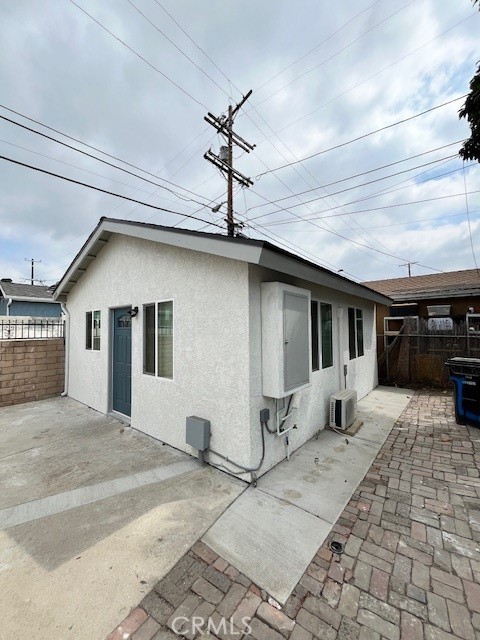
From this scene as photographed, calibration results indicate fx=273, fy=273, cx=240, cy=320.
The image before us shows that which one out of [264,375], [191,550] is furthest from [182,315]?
[191,550]

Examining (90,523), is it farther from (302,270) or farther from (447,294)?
(447,294)

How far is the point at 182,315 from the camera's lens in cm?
433

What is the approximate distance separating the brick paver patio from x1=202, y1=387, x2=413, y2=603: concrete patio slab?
100 millimetres

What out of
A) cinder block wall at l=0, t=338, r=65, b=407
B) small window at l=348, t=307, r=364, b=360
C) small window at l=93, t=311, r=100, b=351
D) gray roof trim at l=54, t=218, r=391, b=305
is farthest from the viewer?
cinder block wall at l=0, t=338, r=65, b=407

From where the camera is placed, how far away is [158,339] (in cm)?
490

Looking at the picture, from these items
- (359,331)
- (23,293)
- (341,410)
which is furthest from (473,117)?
(23,293)

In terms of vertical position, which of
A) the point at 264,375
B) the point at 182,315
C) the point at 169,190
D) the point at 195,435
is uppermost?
the point at 169,190

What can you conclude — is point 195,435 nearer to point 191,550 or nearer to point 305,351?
point 191,550

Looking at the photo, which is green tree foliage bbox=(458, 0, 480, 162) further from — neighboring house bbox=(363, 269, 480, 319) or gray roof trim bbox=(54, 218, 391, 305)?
neighboring house bbox=(363, 269, 480, 319)

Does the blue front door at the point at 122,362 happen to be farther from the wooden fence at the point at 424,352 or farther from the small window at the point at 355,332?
the wooden fence at the point at 424,352

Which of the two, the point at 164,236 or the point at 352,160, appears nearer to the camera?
the point at 164,236

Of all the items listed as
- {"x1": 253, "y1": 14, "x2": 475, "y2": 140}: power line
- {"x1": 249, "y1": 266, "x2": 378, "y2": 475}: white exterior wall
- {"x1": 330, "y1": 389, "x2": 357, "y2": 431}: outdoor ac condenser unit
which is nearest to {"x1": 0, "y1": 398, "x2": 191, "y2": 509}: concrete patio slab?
{"x1": 249, "y1": 266, "x2": 378, "y2": 475}: white exterior wall

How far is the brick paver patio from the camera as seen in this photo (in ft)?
5.79

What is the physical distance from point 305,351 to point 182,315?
197 centimetres
